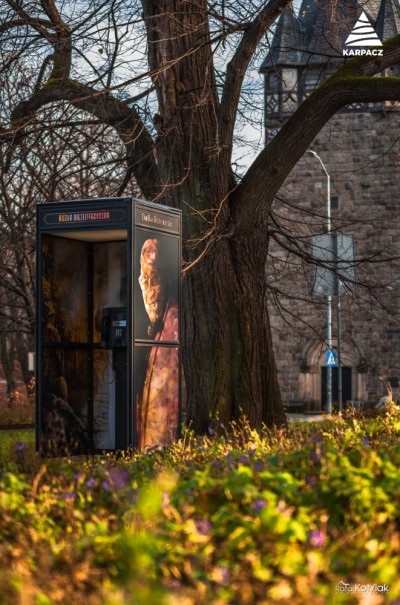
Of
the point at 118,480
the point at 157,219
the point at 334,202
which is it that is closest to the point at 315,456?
the point at 118,480

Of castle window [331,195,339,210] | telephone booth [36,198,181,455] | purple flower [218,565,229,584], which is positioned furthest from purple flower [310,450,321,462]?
castle window [331,195,339,210]

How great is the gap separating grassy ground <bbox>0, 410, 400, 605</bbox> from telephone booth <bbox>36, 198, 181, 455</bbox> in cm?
483

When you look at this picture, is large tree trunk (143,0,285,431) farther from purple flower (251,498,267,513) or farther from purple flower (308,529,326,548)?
purple flower (308,529,326,548)

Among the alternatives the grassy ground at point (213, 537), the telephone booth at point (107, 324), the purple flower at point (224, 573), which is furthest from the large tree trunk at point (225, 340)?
the purple flower at point (224, 573)

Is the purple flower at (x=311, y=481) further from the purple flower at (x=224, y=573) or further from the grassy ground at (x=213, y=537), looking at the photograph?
the purple flower at (x=224, y=573)

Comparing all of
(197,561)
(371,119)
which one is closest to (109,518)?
(197,561)

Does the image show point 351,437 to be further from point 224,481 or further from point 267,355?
point 267,355

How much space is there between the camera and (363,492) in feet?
19.7

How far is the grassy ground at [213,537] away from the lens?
4.74 metres

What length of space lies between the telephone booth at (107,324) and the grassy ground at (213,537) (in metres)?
4.83

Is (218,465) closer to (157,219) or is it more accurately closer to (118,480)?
(118,480)

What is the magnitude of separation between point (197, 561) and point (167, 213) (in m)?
7.76

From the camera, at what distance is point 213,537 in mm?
5613

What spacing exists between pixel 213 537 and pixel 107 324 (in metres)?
8.14
